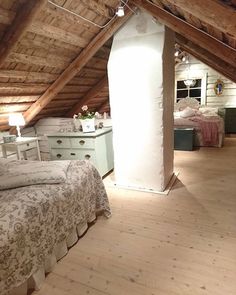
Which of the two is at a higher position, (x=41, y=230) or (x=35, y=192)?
(x=35, y=192)

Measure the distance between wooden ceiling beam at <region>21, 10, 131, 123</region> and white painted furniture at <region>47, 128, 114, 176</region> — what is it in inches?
25.7

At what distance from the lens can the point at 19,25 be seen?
211cm

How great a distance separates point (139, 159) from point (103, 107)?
10.4ft

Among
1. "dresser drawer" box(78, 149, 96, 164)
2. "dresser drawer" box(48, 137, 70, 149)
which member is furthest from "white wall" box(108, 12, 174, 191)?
"dresser drawer" box(48, 137, 70, 149)

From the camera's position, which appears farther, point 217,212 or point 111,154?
point 111,154

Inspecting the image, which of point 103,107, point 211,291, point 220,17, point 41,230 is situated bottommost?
point 211,291

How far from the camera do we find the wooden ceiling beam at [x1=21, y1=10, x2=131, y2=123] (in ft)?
9.19

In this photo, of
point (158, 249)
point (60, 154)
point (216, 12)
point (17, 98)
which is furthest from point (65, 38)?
point (158, 249)

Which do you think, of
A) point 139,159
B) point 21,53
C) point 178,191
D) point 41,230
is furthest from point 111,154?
point 41,230

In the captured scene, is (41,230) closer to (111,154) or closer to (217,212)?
(217,212)

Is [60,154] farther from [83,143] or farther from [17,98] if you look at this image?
[17,98]

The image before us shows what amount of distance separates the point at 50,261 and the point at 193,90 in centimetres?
646

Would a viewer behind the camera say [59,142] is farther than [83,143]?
Yes

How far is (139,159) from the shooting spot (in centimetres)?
291
